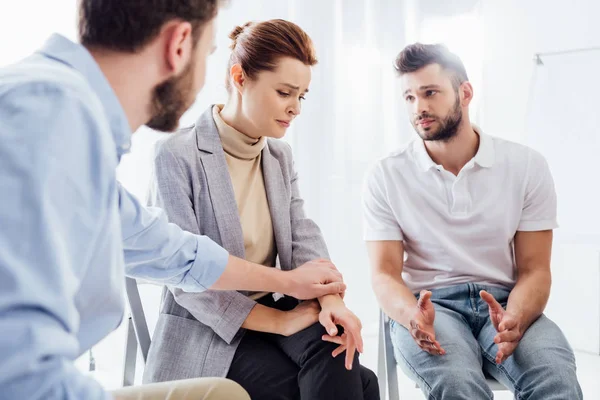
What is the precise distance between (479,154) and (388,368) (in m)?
0.71

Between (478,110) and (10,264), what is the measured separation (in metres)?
2.98

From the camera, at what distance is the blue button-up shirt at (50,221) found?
51cm

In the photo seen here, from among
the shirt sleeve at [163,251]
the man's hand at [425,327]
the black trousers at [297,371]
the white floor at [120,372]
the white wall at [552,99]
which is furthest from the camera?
the white wall at [552,99]

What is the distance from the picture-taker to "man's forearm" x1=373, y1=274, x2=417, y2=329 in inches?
64.2

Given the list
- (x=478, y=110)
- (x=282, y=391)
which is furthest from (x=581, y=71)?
(x=282, y=391)

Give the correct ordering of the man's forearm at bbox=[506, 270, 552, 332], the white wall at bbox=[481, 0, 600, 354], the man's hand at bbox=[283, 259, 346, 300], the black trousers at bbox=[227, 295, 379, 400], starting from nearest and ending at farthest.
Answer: the black trousers at bbox=[227, 295, 379, 400] < the man's hand at bbox=[283, 259, 346, 300] < the man's forearm at bbox=[506, 270, 552, 332] < the white wall at bbox=[481, 0, 600, 354]

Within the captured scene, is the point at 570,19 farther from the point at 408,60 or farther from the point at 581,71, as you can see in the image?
the point at 408,60

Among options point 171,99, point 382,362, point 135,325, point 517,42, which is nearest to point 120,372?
point 135,325

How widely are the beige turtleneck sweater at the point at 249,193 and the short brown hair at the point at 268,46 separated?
0.17 meters

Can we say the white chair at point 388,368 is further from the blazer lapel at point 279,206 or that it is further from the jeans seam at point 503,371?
the blazer lapel at point 279,206

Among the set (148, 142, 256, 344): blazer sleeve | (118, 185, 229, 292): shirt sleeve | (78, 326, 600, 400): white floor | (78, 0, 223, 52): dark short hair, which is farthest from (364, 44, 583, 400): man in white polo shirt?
(78, 0, 223, 52): dark short hair

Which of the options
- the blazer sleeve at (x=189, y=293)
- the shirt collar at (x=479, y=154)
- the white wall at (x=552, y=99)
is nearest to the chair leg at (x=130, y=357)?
the blazer sleeve at (x=189, y=293)

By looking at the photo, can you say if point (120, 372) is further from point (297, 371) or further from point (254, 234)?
point (297, 371)

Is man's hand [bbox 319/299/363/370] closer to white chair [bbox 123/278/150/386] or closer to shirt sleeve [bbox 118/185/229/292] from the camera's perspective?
shirt sleeve [bbox 118/185/229/292]
